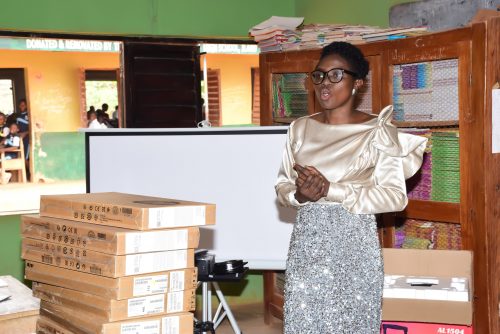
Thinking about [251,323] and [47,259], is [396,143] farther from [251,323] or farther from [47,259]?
[251,323]

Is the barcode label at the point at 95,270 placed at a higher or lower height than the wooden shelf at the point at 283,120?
lower

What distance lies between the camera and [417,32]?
3955 millimetres

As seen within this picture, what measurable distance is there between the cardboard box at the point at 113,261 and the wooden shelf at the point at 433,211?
1.76 m

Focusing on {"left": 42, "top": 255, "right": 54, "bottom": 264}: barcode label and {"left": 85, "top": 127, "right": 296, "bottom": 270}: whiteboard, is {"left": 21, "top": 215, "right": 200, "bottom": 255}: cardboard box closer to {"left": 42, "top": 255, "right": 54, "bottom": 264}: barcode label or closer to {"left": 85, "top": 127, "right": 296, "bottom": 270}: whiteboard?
{"left": 42, "top": 255, "right": 54, "bottom": 264}: barcode label

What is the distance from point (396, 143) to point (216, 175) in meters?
1.77

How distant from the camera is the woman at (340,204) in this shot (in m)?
2.65

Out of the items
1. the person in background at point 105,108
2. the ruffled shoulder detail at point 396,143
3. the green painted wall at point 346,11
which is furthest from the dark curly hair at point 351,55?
the person in background at point 105,108

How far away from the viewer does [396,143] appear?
275 centimetres

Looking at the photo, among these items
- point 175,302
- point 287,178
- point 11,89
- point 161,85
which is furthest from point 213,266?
point 11,89

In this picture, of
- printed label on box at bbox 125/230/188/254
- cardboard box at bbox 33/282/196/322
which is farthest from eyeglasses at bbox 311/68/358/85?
cardboard box at bbox 33/282/196/322

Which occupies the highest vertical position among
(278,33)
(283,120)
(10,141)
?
(278,33)

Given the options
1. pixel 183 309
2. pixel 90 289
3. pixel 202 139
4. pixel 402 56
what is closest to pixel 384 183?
pixel 183 309

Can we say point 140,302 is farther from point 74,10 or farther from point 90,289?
point 74,10

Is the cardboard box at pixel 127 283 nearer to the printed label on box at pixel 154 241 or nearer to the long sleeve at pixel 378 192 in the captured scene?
the printed label on box at pixel 154 241
